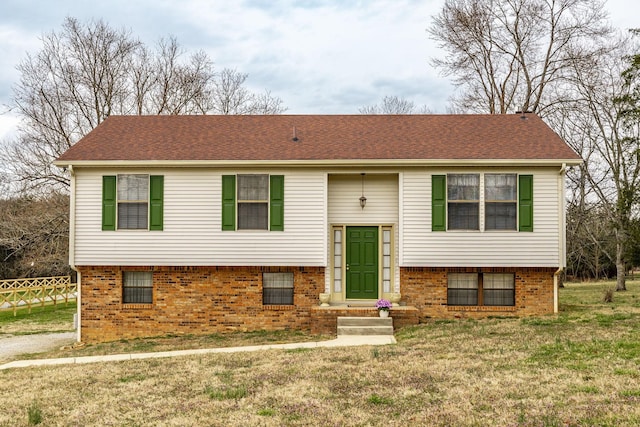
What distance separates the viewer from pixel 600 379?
25.0 ft

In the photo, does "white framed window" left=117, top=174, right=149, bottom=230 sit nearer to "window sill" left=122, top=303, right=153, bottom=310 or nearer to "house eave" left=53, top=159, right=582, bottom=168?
"house eave" left=53, top=159, right=582, bottom=168

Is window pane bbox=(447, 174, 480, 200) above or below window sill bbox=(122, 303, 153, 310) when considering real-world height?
above

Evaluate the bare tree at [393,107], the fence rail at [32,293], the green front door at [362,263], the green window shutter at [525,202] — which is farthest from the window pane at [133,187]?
the bare tree at [393,107]

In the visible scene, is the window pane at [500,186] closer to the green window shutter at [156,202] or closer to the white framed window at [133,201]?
the green window shutter at [156,202]

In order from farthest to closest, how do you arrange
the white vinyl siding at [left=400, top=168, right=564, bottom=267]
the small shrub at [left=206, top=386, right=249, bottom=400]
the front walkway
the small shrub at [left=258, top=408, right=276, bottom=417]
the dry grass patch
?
the white vinyl siding at [left=400, top=168, right=564, bottom=267]
the front walkway
the small shrub at [left=206, top=386, right=249, bottom=400]
the small shrub at [left=258, top=408, right=276, bottom=417]
the dry grass patch

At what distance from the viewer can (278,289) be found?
15.1 m

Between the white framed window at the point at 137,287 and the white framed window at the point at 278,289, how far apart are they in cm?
286

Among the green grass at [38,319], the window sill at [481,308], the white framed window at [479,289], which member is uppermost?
the white framed window at [479,289]

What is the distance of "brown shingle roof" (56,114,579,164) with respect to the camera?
14.8 meters

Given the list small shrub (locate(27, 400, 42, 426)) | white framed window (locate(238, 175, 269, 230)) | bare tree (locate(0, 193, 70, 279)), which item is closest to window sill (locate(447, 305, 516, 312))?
white framed window (locate(238, 175, 269, 230))

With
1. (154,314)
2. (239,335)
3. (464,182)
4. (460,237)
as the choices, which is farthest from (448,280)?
(154,314)

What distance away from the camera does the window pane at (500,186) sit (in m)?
14.7

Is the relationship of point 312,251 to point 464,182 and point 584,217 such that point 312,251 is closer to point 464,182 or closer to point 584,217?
point 464,182

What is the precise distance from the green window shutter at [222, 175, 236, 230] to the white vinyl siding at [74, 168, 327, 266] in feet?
0.44
